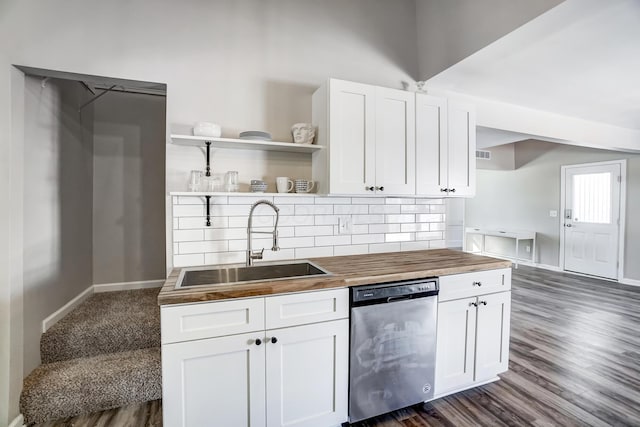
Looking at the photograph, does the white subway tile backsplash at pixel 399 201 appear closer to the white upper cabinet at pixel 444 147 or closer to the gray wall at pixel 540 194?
the white upper cabinet at pixel 444 147

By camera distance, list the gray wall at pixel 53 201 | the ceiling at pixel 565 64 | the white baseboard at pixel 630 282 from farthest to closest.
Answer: the white baseboard at pixel 630 282, the gray wall at pixel 53 201, the ceiling at pixel 565 64

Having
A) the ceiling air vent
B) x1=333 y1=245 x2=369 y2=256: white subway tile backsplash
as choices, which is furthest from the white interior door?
x1=333 y1=245 x2=369 y2=256: white subway tile backsplash

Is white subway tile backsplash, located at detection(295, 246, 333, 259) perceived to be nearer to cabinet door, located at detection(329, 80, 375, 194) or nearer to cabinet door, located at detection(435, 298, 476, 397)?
cabinet door, located at detection(329, 80, 375, 194)

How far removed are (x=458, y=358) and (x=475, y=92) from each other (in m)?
2.40

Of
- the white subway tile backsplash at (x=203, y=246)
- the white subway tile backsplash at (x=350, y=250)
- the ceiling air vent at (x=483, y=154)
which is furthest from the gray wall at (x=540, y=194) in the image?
the white subway tile backsplash at (x=203, y=246)

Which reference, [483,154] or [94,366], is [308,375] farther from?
[483,154]

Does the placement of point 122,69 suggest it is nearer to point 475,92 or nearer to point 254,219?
point 254,219

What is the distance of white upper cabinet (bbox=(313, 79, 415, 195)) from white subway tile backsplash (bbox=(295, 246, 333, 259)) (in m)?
0.49

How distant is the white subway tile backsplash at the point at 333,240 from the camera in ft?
7.59

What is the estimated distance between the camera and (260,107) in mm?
2184

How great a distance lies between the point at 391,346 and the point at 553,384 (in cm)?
150

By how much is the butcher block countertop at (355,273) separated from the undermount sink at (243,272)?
0.06 meters

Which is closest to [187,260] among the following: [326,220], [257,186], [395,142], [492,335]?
[257,186]

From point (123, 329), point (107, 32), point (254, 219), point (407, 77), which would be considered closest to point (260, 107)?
point (254, 219)
